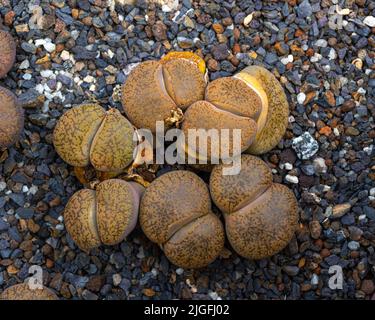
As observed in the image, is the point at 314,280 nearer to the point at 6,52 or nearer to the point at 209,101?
the point at 209,101

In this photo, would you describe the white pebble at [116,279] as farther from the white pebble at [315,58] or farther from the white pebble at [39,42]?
the white pebble at [315,58]

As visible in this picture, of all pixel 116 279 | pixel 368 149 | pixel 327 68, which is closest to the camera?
pixel 116 279

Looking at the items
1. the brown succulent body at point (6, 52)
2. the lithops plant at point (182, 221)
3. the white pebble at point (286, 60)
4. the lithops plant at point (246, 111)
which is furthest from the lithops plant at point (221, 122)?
the brown succulent body at point (6, 52)

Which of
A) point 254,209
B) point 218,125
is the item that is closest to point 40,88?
point 218,125
